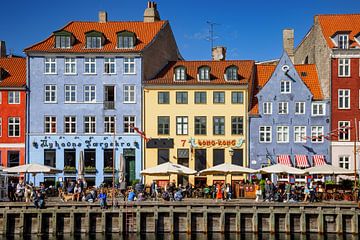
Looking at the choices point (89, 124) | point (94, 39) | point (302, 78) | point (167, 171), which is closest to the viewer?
point (167, 171)

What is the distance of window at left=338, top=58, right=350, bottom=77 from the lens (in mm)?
64875

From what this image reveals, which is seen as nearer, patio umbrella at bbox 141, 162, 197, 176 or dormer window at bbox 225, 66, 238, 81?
patio umbrella at bbox 141, 162, 197, 176

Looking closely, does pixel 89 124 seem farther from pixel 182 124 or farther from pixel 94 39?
pixel 182 124

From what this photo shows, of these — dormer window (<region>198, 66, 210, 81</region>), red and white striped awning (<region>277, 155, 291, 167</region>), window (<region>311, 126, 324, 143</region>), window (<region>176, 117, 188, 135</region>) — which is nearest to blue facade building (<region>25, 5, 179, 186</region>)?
window (<region>176, 117, 188, 135</region>)

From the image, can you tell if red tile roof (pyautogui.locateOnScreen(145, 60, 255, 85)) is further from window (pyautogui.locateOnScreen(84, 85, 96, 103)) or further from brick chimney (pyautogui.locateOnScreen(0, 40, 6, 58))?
brick chimney (pyautogui.locateOnScreen(0, 40, 6, 58))

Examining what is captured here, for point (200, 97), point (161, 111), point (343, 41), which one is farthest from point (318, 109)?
point (161, 111)

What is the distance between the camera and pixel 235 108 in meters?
65.6

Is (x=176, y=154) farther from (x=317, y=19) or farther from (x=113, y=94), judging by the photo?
(x=317, y=19)

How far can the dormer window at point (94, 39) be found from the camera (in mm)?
66625

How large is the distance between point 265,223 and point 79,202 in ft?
40.5

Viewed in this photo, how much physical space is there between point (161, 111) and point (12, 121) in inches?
526

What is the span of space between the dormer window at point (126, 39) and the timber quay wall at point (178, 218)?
22.0 m

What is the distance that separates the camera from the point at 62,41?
6681 centimetres

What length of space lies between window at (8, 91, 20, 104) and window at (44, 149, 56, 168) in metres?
5.25
